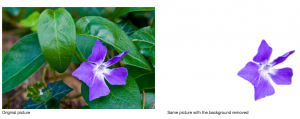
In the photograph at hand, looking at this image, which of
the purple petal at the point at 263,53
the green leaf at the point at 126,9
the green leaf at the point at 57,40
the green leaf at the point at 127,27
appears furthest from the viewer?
the green leaf at the point at 127,27

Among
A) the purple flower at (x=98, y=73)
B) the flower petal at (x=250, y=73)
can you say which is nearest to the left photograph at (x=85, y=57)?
the purple flower at (x=98, y=73)

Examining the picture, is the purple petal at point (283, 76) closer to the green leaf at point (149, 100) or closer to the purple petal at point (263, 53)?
the purple petal at point (263, 53)

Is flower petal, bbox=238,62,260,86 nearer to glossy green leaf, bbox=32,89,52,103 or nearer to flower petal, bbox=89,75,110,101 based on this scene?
flower petal, bbox=89,75,110,101

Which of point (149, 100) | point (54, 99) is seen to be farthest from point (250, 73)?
point (54, 99)

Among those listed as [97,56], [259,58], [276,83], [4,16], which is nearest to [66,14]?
[97,56]

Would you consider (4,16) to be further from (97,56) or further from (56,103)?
(97,56)

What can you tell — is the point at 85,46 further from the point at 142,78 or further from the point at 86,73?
the point at 142,78
